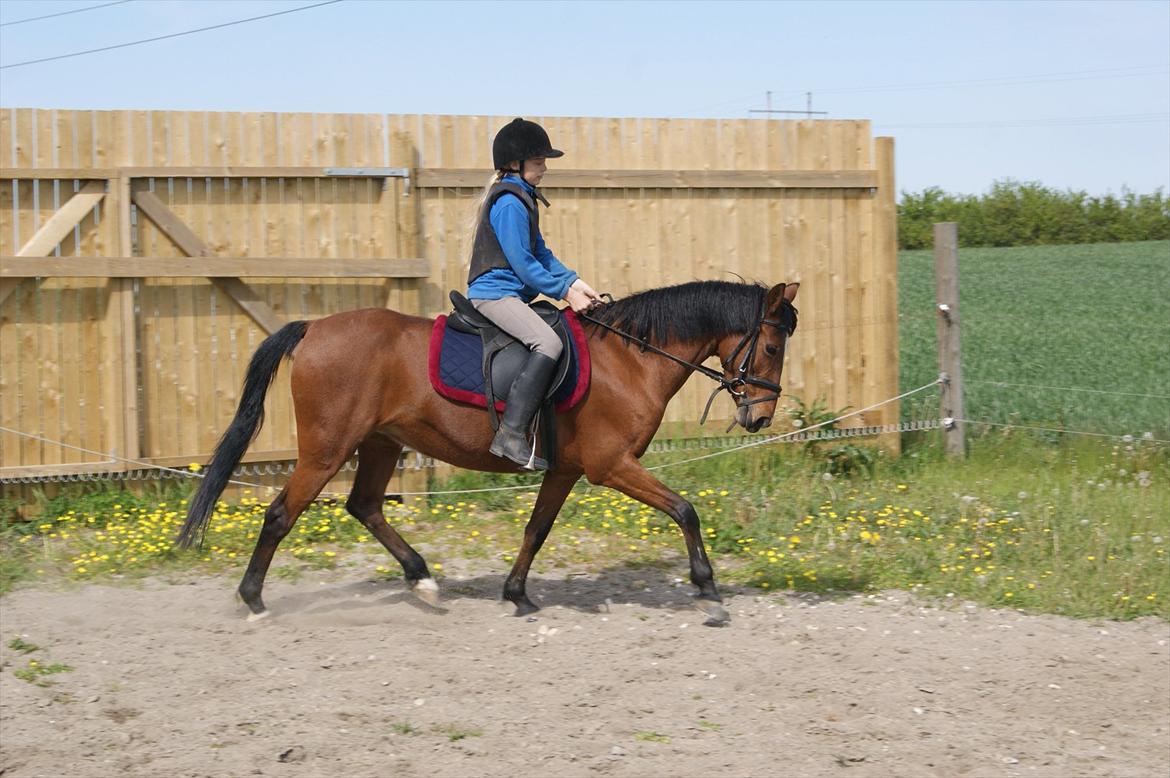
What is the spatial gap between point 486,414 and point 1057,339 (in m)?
15.0

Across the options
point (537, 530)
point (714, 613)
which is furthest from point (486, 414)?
point (714, 613)

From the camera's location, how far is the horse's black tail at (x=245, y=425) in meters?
7.25

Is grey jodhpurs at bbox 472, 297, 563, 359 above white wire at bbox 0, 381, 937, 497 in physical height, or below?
above

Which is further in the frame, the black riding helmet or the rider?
the black riding helmet

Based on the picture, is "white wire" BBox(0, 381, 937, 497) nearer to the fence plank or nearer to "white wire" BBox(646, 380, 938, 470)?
"white wire" BBox(646, 380, 938, 470)

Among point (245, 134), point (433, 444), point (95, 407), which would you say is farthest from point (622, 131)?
point (95, 407)

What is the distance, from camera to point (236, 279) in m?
9.27

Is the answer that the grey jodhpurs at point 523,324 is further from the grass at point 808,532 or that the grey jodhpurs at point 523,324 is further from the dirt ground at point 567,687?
the grass at point 808,532

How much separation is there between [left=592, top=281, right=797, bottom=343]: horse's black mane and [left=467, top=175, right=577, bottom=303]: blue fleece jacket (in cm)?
56

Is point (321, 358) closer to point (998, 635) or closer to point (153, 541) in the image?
point (153, 541)

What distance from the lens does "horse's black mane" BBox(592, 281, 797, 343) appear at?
736 centimetres

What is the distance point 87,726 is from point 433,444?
2.59 meters

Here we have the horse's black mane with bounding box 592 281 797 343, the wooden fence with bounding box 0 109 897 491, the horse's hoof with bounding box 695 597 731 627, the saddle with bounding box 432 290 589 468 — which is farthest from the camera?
the wooden fence with bounding box 0 109 897 491

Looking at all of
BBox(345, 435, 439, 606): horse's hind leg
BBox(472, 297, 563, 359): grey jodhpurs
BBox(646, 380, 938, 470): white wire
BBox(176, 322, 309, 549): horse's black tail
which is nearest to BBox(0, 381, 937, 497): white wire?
BBox(646, 380, 938, 470): white wire
